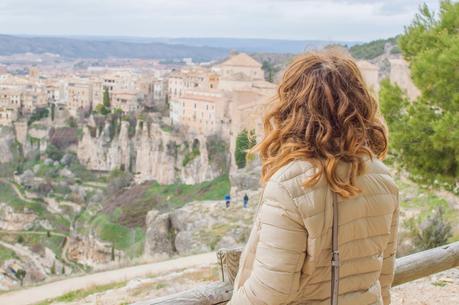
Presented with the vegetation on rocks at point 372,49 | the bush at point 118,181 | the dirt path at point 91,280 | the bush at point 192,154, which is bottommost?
the bush at point 118,181

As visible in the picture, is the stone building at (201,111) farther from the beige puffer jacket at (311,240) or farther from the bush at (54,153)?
the beige puffer jacket at (311,240)

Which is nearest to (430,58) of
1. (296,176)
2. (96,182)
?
(296,176)

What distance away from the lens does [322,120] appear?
1581mm

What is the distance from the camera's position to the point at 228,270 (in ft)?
7.13

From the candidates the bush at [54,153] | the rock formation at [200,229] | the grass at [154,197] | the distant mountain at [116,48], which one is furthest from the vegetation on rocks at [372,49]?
the distant mountain at [116,48]

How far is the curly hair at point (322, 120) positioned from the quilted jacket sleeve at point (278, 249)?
0.11m

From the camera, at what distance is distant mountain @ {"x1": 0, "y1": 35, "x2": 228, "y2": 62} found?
135250mm

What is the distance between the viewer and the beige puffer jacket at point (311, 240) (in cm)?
150

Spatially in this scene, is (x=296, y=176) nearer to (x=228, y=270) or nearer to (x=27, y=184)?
(x=228, y=270)

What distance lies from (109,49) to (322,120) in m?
158

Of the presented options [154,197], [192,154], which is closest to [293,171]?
[154,197]

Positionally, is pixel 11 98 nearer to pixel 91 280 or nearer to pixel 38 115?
pixel 38 115

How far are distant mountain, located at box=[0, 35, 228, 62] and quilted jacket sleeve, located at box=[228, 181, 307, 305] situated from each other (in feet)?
442

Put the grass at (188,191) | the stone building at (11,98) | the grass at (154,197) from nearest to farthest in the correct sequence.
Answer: the grass at (154,197) < the grass at (188,191) < the stone building at (11,98)
